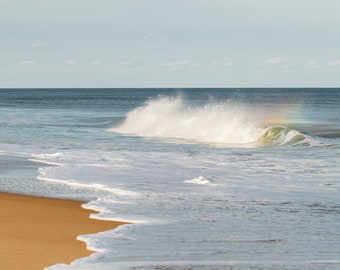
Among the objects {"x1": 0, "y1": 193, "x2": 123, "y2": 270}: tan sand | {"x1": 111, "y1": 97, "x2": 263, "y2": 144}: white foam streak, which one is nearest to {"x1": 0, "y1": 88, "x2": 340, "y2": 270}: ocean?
{"x1": 0, "y1": 193, "x2": 123, "y2": 270}: tan sand

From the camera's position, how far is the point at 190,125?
38.8m

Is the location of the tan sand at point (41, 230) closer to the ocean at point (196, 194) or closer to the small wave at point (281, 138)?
the ocean at point (196, 194)

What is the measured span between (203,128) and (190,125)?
1767 millimetres

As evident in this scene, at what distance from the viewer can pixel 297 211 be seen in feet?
41.2

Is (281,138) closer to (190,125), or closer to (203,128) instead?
(203,128)

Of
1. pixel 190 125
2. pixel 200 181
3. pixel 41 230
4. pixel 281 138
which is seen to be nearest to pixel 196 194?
pixel 200 181

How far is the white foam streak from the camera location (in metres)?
33.8

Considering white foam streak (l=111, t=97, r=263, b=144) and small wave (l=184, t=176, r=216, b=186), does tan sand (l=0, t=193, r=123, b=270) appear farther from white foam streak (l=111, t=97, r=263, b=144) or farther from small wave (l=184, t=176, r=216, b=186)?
white foam streak (l=111, t=97, r=263, b=144)

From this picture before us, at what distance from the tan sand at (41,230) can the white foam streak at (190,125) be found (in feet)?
63.9

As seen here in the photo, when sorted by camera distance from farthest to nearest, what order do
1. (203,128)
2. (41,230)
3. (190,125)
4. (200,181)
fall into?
(190,125)
(203,128)
(200,181)
(41,230)

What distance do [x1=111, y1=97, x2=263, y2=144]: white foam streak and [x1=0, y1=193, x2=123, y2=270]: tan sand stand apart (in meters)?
19.5

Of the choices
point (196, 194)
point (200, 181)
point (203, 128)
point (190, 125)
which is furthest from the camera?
point (190, 125)

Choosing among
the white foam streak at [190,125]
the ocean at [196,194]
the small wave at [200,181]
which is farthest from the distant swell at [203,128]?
the small wave at [200,181]

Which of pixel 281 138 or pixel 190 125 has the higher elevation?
pixel 190 125
